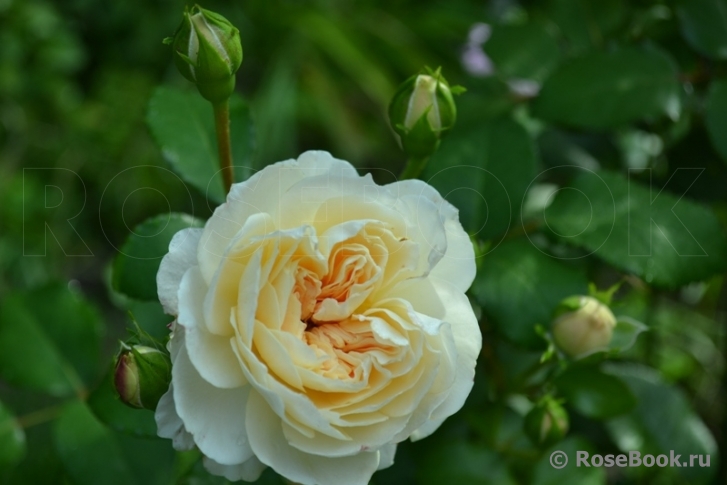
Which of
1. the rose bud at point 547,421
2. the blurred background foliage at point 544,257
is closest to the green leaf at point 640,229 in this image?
the blurred background foliage at point 544,257

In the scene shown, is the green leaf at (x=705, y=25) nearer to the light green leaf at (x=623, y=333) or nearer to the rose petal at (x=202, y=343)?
the light green leaf at (x=623, y=333)

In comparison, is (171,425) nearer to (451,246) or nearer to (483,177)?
(451,246)

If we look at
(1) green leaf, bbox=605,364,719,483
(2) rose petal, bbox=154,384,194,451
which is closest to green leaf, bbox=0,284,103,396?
(2) rose petal, bbox=154,384,194,451

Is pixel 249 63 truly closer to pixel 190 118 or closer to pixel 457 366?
pixel 190 118

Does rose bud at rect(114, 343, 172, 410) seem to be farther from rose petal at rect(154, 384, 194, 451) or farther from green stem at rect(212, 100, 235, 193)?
green stem at rect(212, 100, 235, 193)

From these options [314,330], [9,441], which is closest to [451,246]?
[314,330]

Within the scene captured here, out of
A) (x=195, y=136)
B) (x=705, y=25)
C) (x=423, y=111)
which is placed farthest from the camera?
(x=705, y=25)
